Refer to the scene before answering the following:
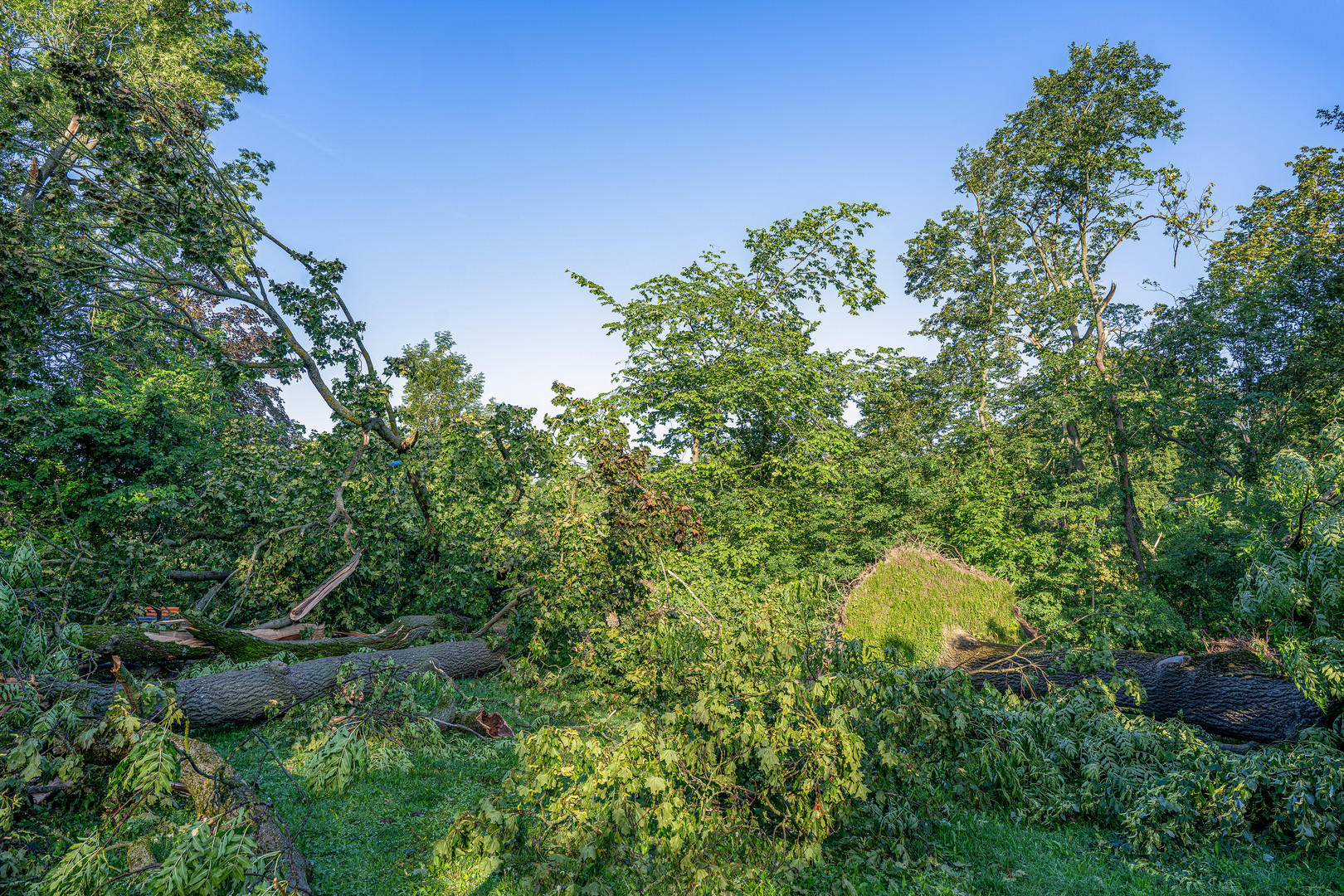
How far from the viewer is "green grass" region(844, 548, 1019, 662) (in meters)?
7.30

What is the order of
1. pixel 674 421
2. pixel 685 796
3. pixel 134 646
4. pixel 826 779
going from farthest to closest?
1. pixel 674 421
2. pixel 134 646
3. pixel 685 796
4. pixel 826 779

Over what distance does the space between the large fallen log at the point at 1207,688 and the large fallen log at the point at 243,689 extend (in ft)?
20.9

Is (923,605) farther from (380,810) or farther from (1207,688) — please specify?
(380,810)

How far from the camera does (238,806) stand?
10.2 ft

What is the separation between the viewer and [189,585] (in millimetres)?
8219

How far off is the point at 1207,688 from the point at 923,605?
292cm

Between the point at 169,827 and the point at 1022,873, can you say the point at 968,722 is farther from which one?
the point at 169,827

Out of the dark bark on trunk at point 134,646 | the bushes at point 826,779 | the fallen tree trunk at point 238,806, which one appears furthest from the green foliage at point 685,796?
the dark bark on trunk at point 134,646

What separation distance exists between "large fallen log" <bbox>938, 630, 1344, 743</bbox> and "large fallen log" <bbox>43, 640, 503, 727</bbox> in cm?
638

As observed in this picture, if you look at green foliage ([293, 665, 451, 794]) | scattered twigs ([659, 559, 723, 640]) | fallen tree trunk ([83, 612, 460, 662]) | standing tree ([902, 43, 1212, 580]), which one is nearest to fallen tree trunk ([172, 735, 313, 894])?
green foliage ([293, 665, 451, 794])

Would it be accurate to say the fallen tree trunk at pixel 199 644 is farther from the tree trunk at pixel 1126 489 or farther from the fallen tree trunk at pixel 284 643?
the tree trunk at pixel 1126 489

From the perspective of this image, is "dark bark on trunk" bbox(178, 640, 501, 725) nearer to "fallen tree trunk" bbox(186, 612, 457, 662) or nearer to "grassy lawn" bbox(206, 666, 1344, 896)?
"fallen tree trunk" bbox(186, 612, 457, 662)

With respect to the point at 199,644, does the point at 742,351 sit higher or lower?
higher

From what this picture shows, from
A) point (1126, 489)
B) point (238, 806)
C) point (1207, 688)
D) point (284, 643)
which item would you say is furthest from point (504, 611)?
point (1126, 489)
